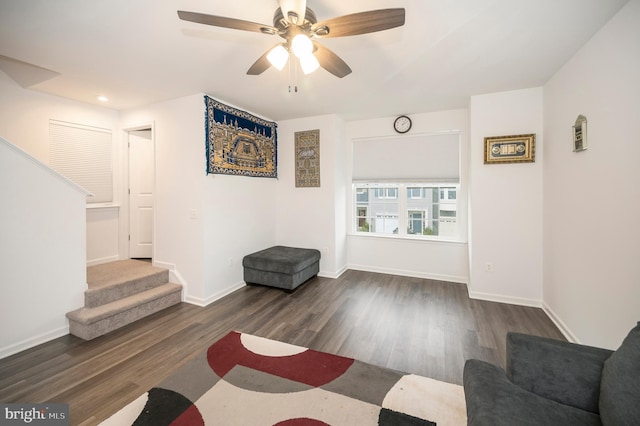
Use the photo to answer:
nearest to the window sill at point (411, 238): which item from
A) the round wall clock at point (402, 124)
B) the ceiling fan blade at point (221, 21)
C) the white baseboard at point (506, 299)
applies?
the white baseboard at point (506, 299)

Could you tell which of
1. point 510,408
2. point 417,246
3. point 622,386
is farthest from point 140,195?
point 622,386

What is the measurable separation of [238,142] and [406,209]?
2.96 m

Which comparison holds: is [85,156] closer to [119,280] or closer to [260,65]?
[119,280]

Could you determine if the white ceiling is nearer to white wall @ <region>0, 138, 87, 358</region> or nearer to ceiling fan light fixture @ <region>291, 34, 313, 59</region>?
ceiling fan light fixture @ <region>291, 34, 313, 59</region>

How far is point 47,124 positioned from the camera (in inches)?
134

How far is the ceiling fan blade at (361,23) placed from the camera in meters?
1.45

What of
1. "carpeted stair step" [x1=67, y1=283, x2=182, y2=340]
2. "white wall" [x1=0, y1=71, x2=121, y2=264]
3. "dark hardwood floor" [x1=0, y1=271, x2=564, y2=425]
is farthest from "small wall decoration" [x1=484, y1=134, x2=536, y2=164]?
"white wall" [x1=0, y1=71, x2=121, y2=264]

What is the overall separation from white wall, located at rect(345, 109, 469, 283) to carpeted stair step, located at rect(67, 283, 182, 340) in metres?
3.02

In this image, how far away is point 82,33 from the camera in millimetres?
2092

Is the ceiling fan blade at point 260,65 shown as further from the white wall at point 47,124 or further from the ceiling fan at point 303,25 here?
the white wall at point 47,124

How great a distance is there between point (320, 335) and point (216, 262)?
1831mm

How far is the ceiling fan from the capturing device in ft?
4.89

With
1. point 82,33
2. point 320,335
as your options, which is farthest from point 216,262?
point 82,33

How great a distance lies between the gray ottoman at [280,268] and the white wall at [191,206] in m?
0.22
